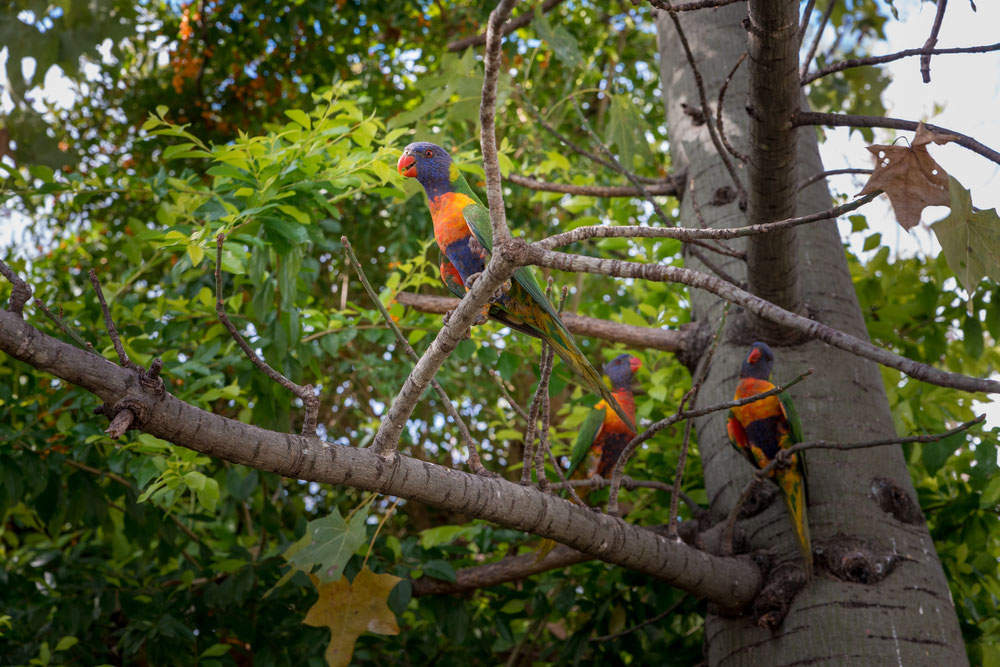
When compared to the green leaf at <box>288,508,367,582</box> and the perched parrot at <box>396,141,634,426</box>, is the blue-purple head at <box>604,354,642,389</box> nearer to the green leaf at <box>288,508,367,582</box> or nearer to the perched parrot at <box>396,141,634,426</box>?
the perched parrot at <box>396,141,634,426</box>

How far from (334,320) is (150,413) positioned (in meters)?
1.62

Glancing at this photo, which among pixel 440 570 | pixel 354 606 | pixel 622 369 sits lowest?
pixel 354 606

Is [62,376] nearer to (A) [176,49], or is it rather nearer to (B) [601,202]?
(B) [601,202]

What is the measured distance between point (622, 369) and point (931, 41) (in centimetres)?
184

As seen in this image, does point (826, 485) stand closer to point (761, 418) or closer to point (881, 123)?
point (761, 418)

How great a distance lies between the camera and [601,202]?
134 inches

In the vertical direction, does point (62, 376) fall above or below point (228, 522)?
below

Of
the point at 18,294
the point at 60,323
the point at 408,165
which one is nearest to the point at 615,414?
the point at 408,165

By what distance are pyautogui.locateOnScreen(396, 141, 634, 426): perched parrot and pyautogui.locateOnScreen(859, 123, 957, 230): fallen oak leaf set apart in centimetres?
73

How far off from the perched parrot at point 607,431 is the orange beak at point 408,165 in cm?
124

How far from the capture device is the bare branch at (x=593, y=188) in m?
2.63

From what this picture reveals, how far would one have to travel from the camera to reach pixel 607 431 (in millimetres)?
3270

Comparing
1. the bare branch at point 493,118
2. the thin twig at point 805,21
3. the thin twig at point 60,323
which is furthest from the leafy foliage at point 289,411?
the thin twig at point 805,21

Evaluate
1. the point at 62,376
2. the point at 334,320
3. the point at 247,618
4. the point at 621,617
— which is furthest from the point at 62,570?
the point at 62,376
